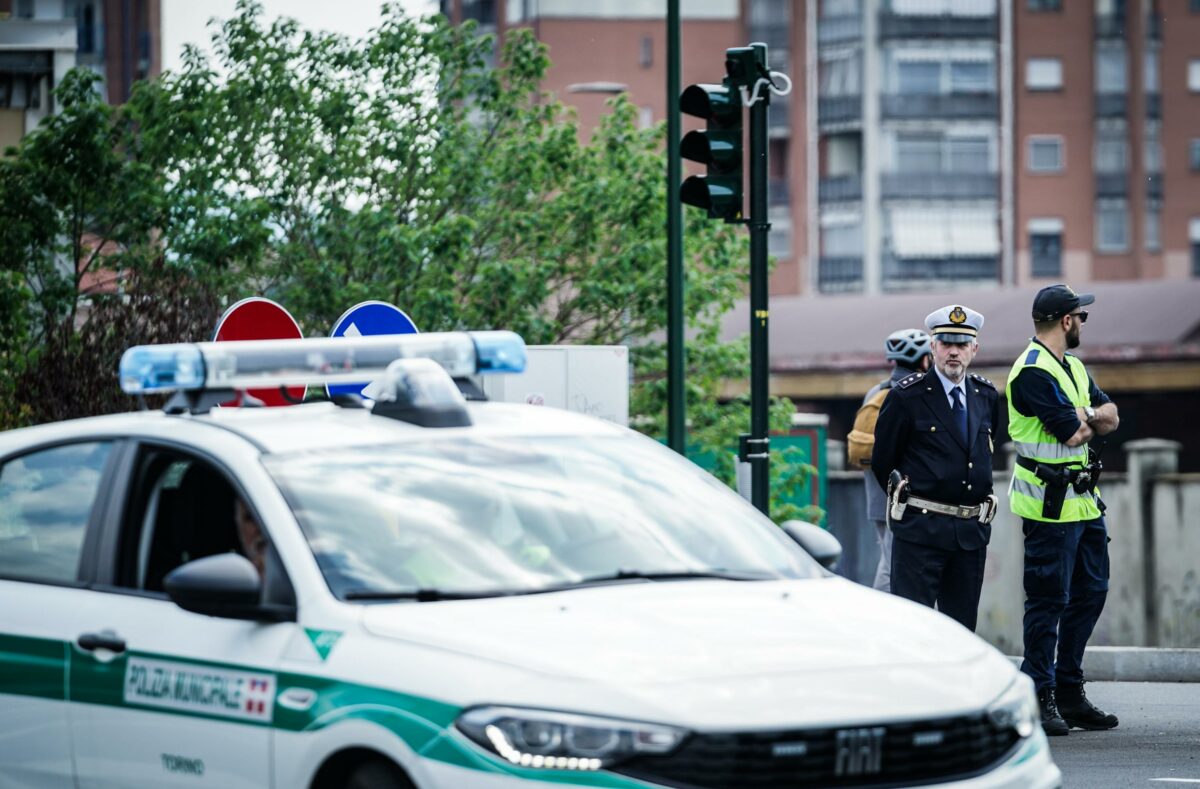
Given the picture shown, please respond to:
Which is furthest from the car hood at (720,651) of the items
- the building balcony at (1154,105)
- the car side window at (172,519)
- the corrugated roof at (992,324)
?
the building balcony at (1154,105)

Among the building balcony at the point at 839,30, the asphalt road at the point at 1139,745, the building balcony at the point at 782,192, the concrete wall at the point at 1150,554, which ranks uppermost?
the building balcony at the point at 839,30

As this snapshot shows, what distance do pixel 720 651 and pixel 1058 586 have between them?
506 centimetres

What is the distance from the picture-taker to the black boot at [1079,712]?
9.51 meters

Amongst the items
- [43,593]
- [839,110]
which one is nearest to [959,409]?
[43,593]

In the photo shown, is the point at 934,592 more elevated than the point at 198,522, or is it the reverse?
the point at 198,522

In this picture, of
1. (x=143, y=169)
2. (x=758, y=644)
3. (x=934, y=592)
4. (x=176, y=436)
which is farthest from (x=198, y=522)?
(x=143, y=169)

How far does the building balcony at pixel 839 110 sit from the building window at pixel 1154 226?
1051 cm

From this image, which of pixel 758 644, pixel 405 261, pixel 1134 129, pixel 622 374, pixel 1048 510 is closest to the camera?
pixel 758 644

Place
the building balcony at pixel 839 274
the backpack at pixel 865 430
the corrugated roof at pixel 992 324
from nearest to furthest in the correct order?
the backpack at pixel 865 430, the corrugated roof at pixel 992 324, the building balcony at pixel 839 274

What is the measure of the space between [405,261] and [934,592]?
14768 millimetres

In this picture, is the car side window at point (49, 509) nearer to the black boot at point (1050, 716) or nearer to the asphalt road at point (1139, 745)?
the asphalt road at point (1139, 745)

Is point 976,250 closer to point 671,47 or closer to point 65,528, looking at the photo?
point 671,47

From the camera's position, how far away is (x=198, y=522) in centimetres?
573

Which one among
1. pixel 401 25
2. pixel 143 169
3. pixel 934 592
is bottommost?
pixel 934 592
